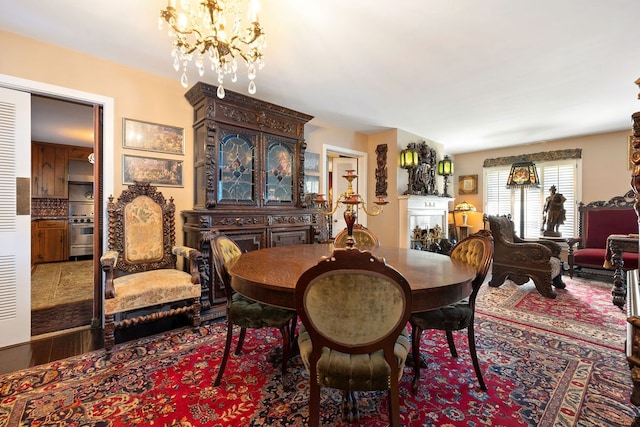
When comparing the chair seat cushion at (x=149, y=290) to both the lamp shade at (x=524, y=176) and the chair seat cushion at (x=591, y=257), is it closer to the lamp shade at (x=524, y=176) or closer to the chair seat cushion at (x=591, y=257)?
the lamp shade at (x=524, y=176)

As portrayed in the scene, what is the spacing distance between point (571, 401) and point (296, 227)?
2.80 m

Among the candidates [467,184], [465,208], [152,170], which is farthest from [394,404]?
[467,184]

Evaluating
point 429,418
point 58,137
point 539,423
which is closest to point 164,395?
point 429,418

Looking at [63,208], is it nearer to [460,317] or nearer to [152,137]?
[152,137]

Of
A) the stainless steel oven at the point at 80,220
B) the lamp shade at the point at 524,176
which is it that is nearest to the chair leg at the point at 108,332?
the stainless steel oven at the point at 80,220

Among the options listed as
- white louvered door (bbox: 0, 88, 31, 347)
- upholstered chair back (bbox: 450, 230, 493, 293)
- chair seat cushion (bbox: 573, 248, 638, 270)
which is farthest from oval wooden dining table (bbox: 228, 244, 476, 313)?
chair seat cushion (bbox: 573, 248, 638, 270)

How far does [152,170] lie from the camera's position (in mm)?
2863

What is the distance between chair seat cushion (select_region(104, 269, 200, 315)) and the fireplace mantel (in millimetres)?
3526

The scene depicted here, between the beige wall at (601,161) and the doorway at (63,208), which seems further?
the beige wall at (601,161)

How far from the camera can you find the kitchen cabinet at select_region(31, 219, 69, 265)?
18.1 ft

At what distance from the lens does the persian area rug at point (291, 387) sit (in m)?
1.44

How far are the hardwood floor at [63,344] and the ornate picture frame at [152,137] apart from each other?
5.90 ft

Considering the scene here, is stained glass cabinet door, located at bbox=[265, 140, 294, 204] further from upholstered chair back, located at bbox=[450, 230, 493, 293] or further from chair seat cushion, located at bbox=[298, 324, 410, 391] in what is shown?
chair seat cushion, located at bbox=[298, 324, 410, 391]

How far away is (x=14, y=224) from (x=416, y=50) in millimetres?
3781
